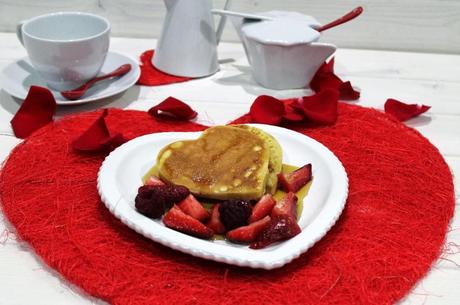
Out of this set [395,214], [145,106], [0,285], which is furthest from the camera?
[145,106]

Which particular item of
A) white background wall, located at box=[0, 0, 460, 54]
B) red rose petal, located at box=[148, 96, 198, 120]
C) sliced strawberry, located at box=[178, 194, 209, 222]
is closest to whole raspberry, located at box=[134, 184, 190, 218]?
sliced strawberry, located at box=[178, 194, 209, 222]

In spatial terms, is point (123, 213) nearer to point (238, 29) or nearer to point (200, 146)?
point (200, 146)

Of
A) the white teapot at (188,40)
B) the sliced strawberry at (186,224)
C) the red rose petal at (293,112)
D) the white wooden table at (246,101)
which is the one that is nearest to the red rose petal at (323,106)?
the red rose petal at (293,112)

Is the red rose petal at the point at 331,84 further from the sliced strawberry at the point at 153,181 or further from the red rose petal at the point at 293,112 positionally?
the sliced strawberry at the point at 153,181

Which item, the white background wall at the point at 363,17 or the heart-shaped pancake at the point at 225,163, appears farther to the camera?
the white background wall at the point at 363,17

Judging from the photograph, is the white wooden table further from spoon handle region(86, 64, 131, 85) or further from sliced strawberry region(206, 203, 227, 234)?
sliced strawberry region(206, 203, 227, 234)

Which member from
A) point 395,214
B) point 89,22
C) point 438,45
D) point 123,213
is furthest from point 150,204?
point 438,45
